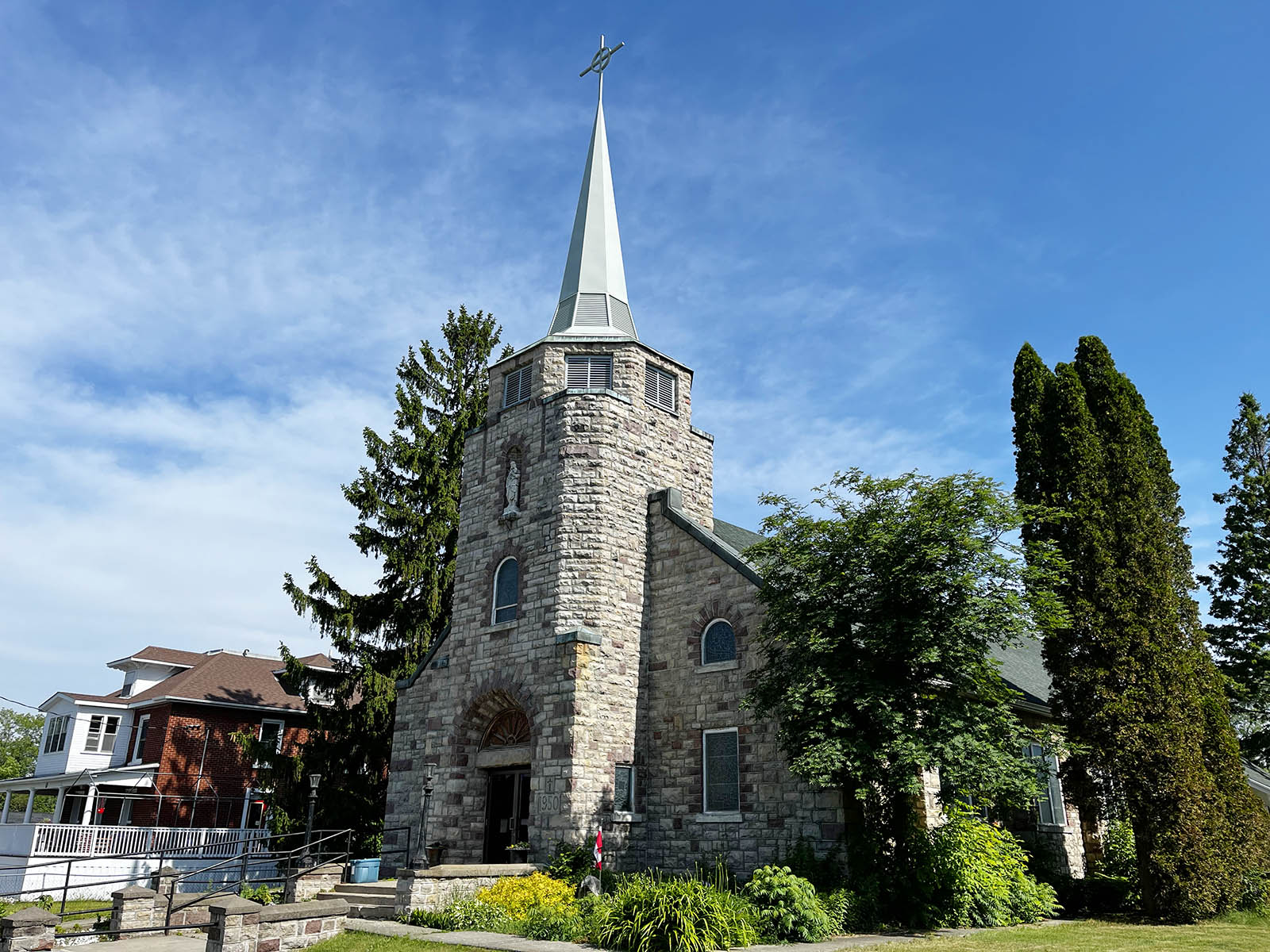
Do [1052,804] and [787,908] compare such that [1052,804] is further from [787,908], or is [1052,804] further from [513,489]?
[513,489]

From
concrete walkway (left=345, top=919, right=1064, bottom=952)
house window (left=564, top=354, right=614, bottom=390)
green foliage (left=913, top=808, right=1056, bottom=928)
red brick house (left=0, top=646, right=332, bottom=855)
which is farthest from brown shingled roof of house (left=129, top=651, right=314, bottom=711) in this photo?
green foliage (left=913, top=808, right=1056, bottom=928)

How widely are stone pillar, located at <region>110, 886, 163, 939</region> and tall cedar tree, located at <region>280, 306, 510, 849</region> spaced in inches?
333

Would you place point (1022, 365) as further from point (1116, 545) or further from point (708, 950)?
point (708, 950)

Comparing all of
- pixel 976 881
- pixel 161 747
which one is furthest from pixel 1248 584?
pixel 161 747

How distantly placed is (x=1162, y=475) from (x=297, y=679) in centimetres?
2177

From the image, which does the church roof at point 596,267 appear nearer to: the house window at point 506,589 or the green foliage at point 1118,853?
the house window at point 506,589

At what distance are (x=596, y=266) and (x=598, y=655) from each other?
11.1 m

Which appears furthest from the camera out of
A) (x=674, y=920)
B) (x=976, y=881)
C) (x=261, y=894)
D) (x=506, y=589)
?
(x=506, y=589)

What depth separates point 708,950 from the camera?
10.8 meters

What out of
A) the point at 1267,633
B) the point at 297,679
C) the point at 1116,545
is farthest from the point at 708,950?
the point at 1267,633

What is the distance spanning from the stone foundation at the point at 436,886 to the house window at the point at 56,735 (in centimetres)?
2462

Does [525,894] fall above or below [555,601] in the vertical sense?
below

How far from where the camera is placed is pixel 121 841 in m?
25.1

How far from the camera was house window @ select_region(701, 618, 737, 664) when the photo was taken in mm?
17422
